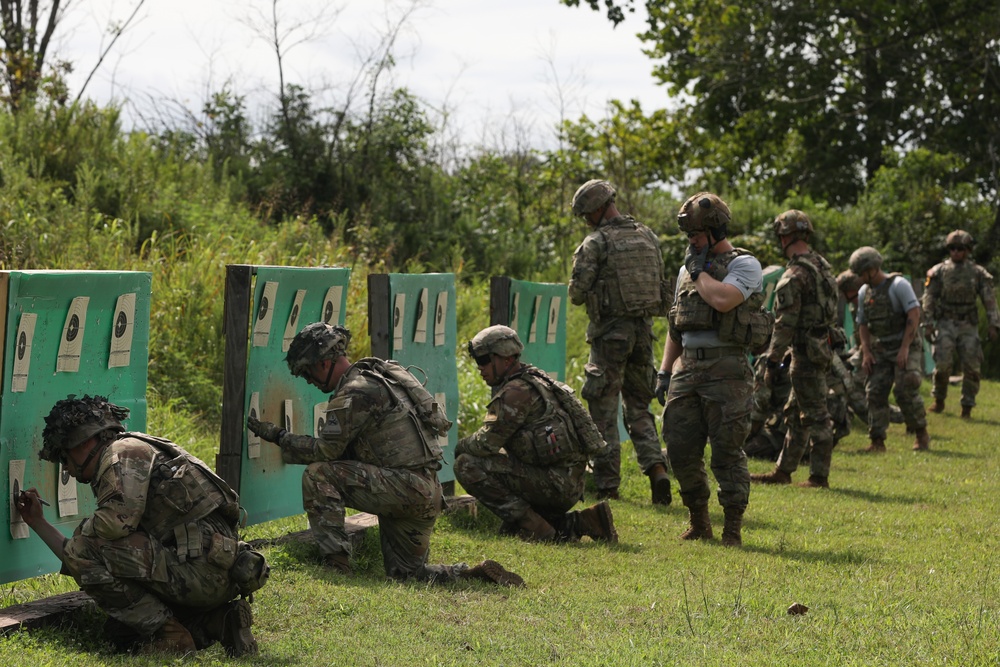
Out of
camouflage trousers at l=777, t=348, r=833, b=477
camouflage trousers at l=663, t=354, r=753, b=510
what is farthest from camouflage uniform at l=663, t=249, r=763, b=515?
camouflage trousers at l=777, t=348, r=833, b=477

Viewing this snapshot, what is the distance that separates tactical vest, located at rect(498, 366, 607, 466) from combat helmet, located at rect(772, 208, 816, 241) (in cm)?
290

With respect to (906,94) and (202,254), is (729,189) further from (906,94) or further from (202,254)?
(202,254)

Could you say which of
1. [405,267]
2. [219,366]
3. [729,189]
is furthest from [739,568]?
[729,189]

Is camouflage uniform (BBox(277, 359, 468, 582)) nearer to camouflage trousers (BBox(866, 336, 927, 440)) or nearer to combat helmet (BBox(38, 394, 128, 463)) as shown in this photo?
combat helmet (BBox(38, 394, 128, 463))

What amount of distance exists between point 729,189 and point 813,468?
18.2m

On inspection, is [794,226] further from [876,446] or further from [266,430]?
[266,430]

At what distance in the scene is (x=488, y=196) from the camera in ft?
68.4

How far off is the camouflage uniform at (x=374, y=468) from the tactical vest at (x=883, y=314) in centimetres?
705

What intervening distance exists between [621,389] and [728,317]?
2365mm

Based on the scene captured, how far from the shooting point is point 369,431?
Answer: 6.20 meters

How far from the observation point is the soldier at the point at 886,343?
11.6 metres

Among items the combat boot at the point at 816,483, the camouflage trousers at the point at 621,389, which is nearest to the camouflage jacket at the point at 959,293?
the combat boot at the point at 816,483

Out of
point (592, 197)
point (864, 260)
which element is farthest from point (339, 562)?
point (864, 260)

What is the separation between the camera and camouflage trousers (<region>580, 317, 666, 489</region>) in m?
8.91
